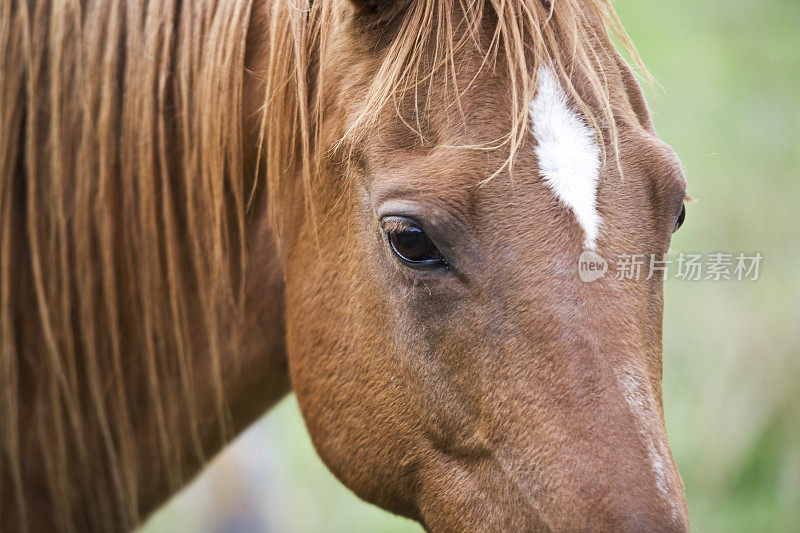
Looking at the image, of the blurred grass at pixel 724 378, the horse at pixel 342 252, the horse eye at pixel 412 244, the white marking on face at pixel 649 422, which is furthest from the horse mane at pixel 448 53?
the blurred grass at pixel 724 378

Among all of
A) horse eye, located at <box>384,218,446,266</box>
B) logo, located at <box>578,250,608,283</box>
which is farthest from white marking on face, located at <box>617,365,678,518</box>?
horse eye, located at <box>384,218,446,266</box>

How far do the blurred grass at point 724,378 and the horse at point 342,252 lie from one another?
1826 millimetres

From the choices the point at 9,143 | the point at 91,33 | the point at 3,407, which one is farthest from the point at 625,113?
the point at 3,407

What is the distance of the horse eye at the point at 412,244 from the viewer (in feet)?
4.62

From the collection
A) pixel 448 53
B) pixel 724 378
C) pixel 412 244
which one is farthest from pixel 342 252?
pixel 724 378

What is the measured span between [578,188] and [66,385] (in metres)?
1.43

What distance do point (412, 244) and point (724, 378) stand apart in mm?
3803

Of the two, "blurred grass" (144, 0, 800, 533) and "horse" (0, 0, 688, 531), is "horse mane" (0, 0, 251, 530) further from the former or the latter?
"blurred grass" (144, 0, 800, 533)

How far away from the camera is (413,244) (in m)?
1.42

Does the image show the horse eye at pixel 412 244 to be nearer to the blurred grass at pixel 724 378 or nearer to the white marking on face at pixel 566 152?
the white marking on face at pixel 566 152

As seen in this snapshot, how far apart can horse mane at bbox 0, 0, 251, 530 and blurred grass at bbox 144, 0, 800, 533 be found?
5.91 feet

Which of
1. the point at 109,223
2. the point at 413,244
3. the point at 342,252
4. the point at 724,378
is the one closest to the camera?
the point at 413,244

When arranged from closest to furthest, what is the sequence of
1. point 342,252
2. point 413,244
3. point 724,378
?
point 413,244, point 342,252, point 724,378

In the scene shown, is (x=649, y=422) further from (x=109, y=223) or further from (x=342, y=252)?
(x=109, y=223)
